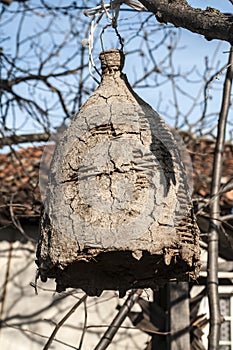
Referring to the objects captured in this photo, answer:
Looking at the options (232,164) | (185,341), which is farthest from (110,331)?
(232,164)

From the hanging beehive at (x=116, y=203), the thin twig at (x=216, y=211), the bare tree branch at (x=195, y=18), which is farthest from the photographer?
the thin twig at (x=216, y=211)

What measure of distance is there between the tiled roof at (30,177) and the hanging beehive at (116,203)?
2406mm

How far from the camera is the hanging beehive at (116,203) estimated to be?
66.7 inches

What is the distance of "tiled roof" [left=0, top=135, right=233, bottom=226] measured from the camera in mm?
4582

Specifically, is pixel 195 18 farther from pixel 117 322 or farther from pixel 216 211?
pixel 117 322

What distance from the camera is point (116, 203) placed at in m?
1.70

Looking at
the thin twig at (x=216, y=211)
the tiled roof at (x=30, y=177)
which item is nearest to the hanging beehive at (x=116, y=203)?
the thin twig at (x=216, y=211)

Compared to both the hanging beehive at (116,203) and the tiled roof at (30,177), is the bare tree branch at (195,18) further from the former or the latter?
the tiled roof at (30,177)

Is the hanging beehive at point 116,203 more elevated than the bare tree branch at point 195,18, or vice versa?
the bare tree branch at point 195,18

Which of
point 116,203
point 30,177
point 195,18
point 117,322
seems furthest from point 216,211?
point 195,18

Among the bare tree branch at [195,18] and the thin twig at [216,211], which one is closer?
the bare tree branch at [195,18]

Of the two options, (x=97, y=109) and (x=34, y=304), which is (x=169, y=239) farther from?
(x=34, y=304)

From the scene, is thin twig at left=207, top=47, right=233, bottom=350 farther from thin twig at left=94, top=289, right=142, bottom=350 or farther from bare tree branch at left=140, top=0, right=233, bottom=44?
bare tree branch at left=140, top=0, right=233, bottom=44

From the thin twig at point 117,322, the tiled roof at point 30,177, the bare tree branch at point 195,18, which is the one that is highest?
the tiled roof at point 30,177
